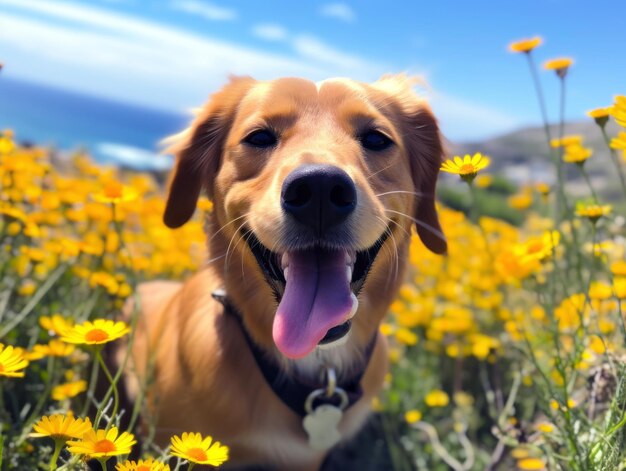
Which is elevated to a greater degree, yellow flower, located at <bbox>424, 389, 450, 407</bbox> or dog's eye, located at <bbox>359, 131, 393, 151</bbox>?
dog's eye, located at <bbox>359, 131, 393, 151</bbox>

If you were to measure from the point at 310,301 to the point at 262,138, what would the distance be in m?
0.69

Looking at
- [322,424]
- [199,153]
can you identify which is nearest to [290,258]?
[322,424]

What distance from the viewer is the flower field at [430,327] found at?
5.29 ft

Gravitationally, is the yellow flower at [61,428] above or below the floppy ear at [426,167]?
below

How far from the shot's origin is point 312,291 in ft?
6.01

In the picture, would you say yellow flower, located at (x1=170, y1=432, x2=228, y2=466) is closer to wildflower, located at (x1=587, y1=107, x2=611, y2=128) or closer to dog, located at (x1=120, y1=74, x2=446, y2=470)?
dog, located at (x1=120, y1=74, x2=446, y2=470)

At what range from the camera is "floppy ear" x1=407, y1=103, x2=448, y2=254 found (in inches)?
98.7

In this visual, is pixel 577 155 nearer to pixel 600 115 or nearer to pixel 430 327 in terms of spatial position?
pixel 600 115

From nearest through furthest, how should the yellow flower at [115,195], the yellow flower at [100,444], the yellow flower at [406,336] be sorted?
the yellow flower at [100,444] < the yellow flower at [115,195] < the yellow flower at [406,336]

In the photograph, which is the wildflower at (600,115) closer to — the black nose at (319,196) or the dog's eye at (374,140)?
the dog's eye at (374,140)

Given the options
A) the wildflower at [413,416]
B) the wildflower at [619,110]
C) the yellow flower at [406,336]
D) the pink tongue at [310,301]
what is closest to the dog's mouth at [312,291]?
the pink tongue at [310,301]

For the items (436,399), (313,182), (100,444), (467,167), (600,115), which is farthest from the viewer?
(436,399)

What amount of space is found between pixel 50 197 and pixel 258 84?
4.22ft

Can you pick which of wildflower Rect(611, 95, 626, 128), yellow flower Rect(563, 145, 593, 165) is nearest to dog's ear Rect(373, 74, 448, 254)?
Answer: yellow flower Rect(563, 145, 593, 165)
